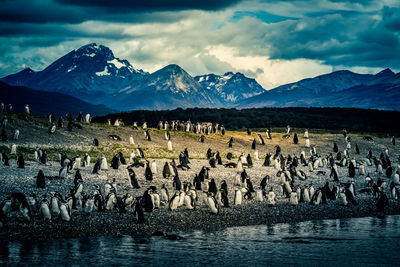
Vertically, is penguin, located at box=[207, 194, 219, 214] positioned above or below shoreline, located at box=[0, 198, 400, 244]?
above

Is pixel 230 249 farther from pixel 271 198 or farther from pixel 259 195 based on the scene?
pixel 259 195

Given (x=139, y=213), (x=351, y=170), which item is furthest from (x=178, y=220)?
(x=351, y=170)

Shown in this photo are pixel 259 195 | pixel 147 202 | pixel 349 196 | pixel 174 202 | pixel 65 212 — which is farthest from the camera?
Result: pixel 349 196

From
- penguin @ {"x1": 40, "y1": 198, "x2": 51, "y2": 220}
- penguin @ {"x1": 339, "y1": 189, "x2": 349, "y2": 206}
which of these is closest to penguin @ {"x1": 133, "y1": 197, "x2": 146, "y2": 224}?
penguin @ {"x1": 40, "y1": 198, "x2": 51, "y2": 220}

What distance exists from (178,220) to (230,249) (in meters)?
3.38

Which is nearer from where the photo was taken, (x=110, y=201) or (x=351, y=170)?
(x=110, y=201)

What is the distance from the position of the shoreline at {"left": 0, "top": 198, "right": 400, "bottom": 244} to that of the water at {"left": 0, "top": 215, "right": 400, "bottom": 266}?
1.71 feet

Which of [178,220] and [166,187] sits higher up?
[166,187]

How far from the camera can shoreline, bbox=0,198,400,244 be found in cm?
1548

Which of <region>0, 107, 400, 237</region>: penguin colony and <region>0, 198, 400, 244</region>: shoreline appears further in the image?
<region>0, 107, 400, 237</region>: penguin colony

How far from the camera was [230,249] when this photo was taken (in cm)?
1525

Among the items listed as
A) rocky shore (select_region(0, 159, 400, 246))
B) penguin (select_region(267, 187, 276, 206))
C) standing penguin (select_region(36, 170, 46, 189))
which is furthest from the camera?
penguin (select_region(267, 187, 276, 206))

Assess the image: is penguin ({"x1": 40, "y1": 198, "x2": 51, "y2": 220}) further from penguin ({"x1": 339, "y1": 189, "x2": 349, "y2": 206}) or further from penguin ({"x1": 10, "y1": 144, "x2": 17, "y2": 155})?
penguin ({"x1": 339, "y1": 189, "x2": 349, "y2": 206})

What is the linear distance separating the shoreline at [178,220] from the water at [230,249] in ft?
1.71
